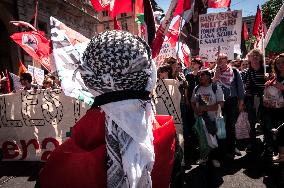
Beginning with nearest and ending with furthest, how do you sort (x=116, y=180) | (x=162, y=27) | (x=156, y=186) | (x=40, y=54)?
1. (x=116, y=180)
2. (x=156, y=186)
3. (x=162, y=27)
4. (x=40, y=54)

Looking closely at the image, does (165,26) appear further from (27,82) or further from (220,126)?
(27,82)

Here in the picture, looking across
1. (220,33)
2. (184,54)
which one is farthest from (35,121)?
(184,54)

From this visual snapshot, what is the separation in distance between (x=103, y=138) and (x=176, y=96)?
4478mm

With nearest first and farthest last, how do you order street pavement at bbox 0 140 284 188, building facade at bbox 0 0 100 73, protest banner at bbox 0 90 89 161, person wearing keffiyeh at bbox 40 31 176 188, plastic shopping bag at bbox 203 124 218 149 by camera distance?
person wearing keffiyeh at bbox 40 31 176 188 < street pavement at bbox 0 140 284 188 < plastic shopping bag at bbox 203 124 218 149 < protest banner at bbox 0 90 89 161 < building facade at bbox 0 0 100 73

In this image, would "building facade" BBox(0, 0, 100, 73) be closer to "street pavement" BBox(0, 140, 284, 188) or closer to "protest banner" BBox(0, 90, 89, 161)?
"protest banner" BBox(0, 90, 89, 161)

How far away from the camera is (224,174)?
5102 mm

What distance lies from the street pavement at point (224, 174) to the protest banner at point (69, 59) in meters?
2.25

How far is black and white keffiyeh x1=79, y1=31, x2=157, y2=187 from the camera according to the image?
134cm

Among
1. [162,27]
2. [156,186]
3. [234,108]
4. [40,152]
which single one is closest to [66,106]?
[40,152]

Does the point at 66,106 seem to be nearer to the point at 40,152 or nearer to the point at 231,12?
the point at 40,152

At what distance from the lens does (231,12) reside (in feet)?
19.8

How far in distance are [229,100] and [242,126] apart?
859mm

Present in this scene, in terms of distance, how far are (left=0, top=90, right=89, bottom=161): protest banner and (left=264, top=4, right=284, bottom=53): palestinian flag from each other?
3263 millimetres

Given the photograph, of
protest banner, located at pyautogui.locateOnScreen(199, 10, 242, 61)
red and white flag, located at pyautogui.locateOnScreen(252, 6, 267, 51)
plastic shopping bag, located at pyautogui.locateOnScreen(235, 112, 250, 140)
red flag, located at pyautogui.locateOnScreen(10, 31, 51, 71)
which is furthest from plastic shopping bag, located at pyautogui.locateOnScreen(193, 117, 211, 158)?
red flag, located at pyautogui.locateOnScreen(10, 31, 51, 71)
